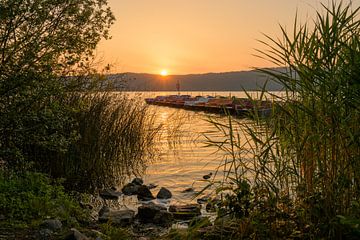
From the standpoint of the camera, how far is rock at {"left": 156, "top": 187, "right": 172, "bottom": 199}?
345 inches

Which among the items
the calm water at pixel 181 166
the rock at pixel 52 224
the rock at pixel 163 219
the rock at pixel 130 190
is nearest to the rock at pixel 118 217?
the rock at pixel 163 219

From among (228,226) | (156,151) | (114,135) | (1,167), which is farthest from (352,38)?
(156,151)

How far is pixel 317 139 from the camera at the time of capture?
402 cm

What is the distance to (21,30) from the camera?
6363 millimetres

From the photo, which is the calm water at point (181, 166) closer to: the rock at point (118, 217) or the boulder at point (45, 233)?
the rock at point (118, 217)

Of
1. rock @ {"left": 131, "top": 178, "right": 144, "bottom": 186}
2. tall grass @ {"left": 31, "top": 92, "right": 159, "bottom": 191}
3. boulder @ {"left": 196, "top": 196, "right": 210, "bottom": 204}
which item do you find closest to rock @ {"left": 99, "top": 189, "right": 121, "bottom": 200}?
tall grass @ {"left": 31, "top": 92, "right": 159, "bottom": 191}

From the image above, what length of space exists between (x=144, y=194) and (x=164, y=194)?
1.33 feet

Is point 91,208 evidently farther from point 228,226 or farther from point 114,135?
point 228,226

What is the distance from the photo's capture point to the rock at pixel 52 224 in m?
5.25

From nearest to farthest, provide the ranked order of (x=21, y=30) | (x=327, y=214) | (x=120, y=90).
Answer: (x=327, y=214) → (x=21, y=30) → (x=120, y=90)

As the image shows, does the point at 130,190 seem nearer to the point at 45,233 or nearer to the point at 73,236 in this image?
the point at 45,233

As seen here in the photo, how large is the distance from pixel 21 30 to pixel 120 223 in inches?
127

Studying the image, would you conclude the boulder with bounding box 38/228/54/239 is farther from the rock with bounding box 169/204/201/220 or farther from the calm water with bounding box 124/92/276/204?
Answer: the calm water with bounding box 124/92/276/204

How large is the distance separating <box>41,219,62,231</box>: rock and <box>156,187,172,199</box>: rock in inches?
140
